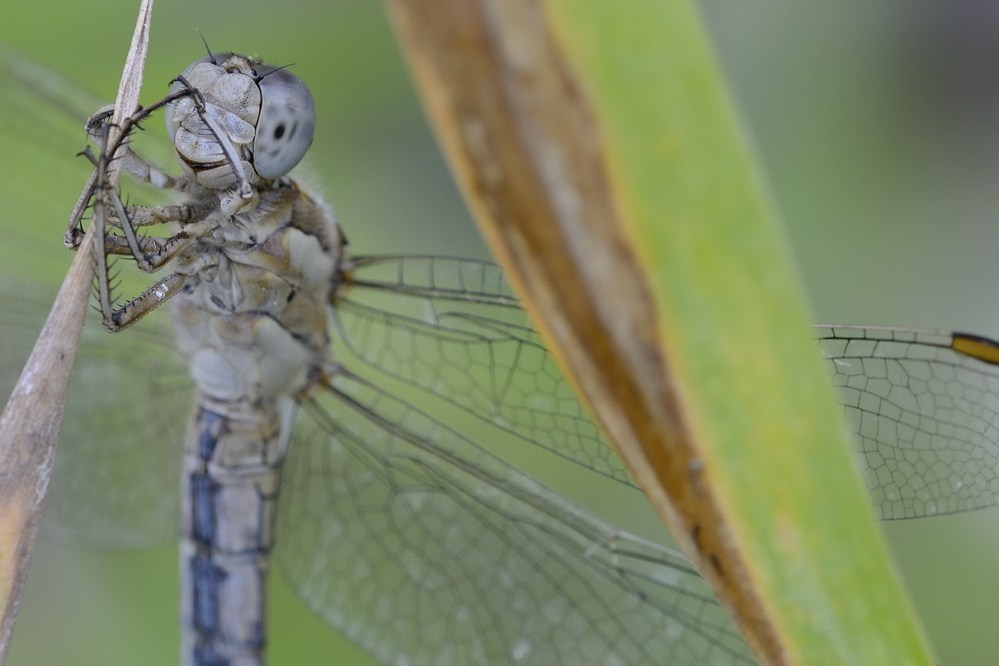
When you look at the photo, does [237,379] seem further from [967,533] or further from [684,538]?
[967,533]

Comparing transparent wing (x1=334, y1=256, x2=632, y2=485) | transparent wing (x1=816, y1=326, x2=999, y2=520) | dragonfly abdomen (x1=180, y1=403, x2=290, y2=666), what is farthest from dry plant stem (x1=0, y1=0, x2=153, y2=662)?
transparent wing (x1=816, y1=326, x2=999, y2=520)

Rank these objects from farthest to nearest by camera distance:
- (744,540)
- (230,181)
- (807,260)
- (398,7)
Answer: (807,260)
(230,181)
(744,540)
(398,7)

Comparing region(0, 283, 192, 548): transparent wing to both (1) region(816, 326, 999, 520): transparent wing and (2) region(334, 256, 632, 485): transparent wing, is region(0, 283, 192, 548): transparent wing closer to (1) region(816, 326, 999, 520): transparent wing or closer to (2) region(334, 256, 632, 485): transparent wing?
(2) region(334, 256, 632, 485): transparent wing

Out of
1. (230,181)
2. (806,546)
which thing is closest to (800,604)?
(806,546)

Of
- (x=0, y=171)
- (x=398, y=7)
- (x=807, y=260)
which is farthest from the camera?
(x=807, y=260)

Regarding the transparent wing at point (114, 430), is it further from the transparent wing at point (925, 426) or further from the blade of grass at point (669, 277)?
the blade of grass at point (669, 277)

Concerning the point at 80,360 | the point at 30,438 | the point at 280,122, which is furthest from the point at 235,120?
the point at 80,360

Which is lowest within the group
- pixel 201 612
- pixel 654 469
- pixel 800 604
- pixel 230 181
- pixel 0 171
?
pixel 201 612

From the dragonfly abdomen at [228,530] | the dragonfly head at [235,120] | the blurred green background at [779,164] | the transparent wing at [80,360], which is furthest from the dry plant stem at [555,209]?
the blurred green background at [779,164]
